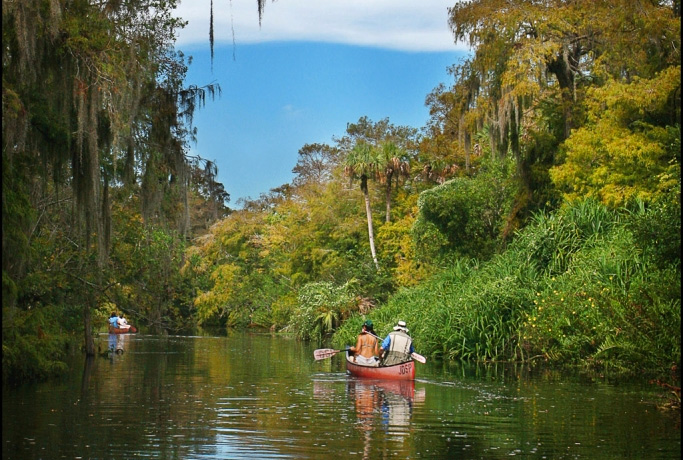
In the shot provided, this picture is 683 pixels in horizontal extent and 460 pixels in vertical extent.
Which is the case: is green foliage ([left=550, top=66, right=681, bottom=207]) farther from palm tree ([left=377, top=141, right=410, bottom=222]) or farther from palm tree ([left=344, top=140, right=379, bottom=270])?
palm tree ([left=344, top=140, right=379, bottom=270])

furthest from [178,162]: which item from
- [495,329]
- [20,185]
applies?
[495,329]

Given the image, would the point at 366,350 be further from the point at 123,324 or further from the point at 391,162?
the point at 391,162

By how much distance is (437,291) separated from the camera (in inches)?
1359

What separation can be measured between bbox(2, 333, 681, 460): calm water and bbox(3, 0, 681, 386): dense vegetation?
6.16 feet

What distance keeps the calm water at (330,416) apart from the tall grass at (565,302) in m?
1.05

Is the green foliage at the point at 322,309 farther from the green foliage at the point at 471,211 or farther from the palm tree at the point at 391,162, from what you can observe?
the palm tree at the point at 391,162

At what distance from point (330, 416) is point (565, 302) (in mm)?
10662

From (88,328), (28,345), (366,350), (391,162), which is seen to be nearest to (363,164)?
(391,162)

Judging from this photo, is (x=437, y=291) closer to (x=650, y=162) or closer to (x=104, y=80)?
(x=650, y=162)

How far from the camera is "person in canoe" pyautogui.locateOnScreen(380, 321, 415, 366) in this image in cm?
2331

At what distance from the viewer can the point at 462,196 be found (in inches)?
1576

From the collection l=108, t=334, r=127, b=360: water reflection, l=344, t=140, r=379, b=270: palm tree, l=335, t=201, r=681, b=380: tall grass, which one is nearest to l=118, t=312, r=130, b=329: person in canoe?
l=108, t=334, r=127, b=360: water reflection

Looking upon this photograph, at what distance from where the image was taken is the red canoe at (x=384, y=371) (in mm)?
22156

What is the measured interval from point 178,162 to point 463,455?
14298mm
